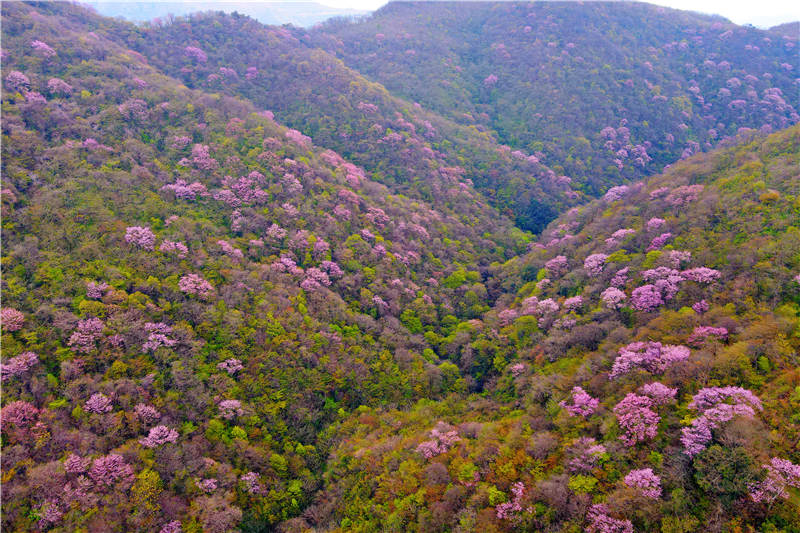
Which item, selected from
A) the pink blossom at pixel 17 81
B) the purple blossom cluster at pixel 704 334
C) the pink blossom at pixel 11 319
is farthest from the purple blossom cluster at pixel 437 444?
the pink blossom at pixel 17 81

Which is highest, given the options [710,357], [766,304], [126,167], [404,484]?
[766,304]

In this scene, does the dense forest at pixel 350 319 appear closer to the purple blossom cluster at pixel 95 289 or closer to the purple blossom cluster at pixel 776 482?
the purple blossom cluster at pixel 776 482

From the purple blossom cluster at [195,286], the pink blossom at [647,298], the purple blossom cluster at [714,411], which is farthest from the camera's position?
the purple blossom cluster at [195,286]

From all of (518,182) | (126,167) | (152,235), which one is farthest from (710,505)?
(518,182)

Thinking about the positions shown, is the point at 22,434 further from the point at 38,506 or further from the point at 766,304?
the point at 766,304

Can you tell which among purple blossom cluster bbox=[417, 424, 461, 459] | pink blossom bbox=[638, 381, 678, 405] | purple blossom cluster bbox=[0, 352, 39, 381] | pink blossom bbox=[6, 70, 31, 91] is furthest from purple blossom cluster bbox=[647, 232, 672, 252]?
pink blossom bbox=[6, 70, 31, 91]
